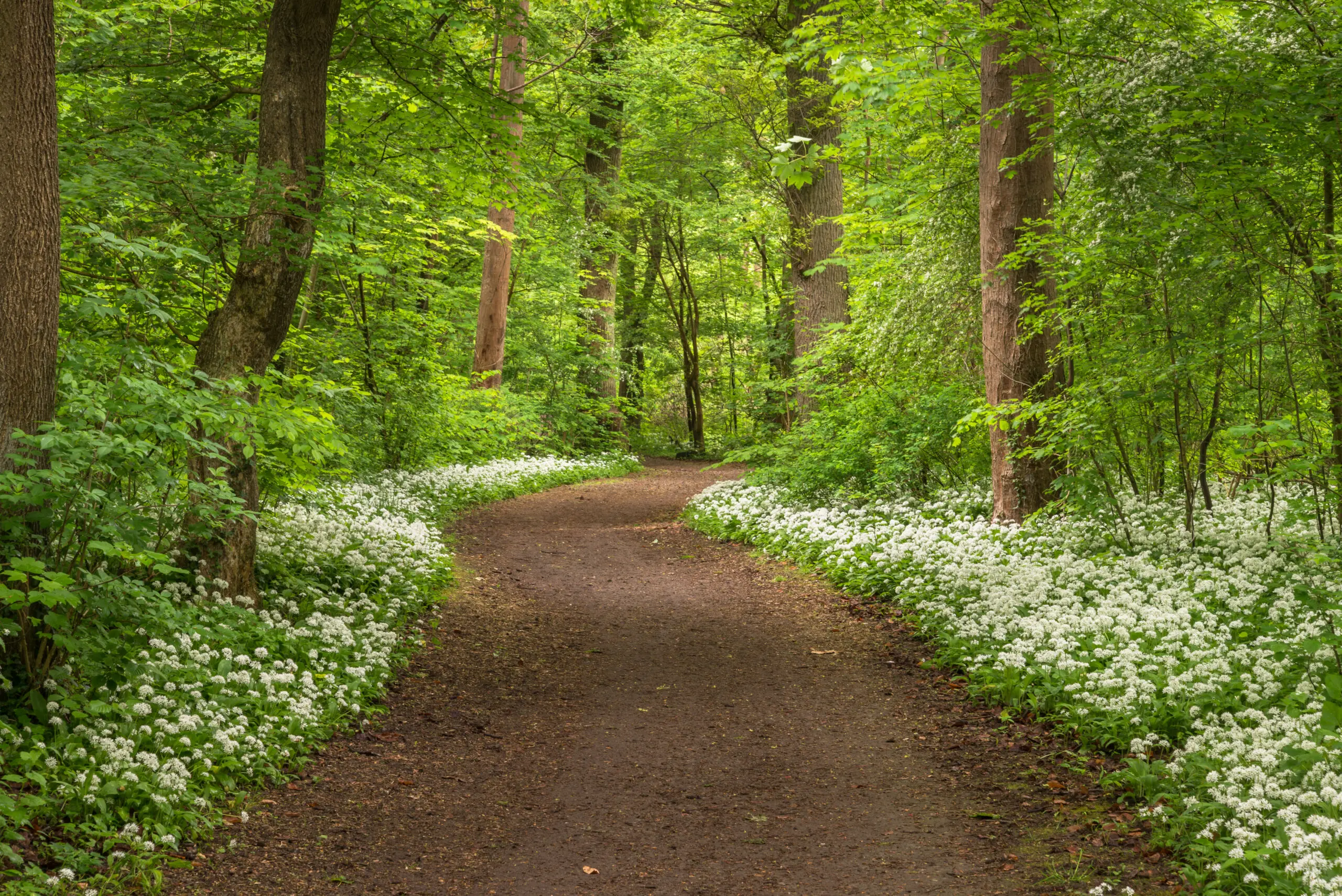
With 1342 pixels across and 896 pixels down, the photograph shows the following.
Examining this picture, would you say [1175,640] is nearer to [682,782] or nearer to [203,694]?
[682,782]

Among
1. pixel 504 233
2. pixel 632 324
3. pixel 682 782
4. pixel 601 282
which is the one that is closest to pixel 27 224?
pixel 682 782

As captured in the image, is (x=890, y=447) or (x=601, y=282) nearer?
(x=890, y=447)

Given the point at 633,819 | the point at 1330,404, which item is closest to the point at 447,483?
the point at 633,819

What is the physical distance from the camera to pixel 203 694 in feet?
18.3

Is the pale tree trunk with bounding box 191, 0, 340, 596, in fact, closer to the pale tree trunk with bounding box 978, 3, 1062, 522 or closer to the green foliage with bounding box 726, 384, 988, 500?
the pale tree trunk with bounding box 978, 3, 1062, 522

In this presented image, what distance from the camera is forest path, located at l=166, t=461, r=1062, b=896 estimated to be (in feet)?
14.9

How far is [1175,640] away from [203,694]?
6356 millimetres

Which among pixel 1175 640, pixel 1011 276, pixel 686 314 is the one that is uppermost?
pixel 686 314

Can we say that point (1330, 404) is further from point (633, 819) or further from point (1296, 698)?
point (633, 819)

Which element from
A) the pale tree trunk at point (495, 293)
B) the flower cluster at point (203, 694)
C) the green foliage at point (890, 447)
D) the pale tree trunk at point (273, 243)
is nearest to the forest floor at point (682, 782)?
the flower cluster at point (203, 694)

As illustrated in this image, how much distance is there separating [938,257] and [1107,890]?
9.12 metres

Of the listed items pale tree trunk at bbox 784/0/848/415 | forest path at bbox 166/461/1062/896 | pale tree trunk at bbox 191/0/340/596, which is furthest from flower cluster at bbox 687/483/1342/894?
pale tree trunk at bbox 191/0/340/596

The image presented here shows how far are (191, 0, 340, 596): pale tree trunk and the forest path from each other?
72.1 inches

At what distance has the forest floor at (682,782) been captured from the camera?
14.7ft
